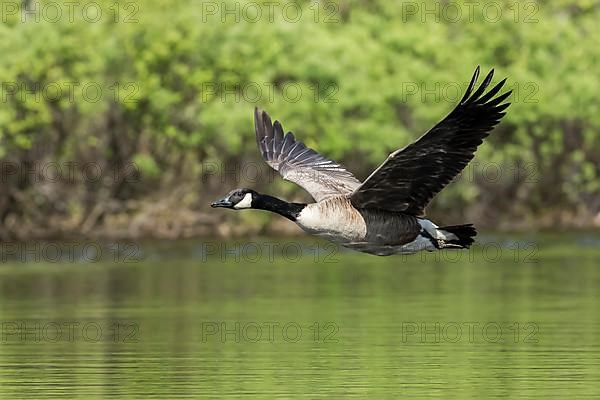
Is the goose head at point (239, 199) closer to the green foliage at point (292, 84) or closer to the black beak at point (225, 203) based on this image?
the black beak at point (225, 203)

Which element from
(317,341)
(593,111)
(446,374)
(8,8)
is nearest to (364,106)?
(593,111)

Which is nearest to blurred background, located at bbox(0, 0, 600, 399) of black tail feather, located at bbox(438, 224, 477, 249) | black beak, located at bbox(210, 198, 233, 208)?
black beak, located at bbox(210, 198, 233, 208)

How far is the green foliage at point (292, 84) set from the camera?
5853 cm

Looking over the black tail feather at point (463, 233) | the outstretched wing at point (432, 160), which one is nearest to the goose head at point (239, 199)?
the outstretched wing at point (432, 160)

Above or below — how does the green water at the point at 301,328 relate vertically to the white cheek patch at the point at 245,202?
below

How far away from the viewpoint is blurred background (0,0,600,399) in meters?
32.1

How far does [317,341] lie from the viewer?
82.5 ft

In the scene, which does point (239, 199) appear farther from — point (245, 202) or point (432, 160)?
point (432, 160)

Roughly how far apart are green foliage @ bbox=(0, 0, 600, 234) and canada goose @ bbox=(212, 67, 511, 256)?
117 ft

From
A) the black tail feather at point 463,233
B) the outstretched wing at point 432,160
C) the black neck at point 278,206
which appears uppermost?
the outstretched wing at point 432,160

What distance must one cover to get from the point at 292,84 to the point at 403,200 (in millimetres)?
41090

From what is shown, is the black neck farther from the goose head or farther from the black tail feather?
the black tail feather

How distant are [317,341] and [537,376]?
5210 mm

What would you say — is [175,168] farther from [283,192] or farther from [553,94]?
[553,94]
